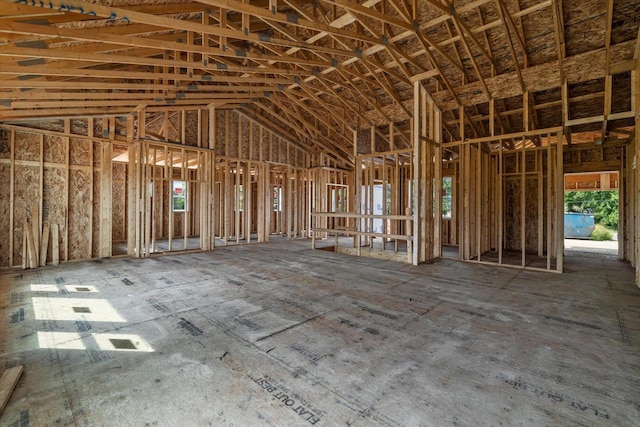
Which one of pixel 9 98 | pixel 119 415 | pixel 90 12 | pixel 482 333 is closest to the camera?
pixel 119 415

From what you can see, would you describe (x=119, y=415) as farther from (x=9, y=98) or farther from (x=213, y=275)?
(x=9, y=98)

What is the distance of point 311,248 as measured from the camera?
30.8ft

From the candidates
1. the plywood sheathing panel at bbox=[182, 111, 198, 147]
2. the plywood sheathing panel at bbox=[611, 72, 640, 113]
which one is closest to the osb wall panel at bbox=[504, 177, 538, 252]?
the plywood sheathing panel at bbox=[611, 72, 640, 113]

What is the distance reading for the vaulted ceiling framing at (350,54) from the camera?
4.48 m

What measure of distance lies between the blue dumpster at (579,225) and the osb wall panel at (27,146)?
21.4 m

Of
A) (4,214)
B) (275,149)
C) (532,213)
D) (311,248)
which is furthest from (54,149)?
(532,213)

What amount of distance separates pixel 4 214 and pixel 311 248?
7.29m

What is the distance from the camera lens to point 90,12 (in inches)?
144

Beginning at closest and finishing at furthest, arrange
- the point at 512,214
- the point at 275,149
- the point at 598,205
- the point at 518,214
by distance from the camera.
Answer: the point at 518,214 → the point at 512,214 → the point at 275,149 → the point at 598,205

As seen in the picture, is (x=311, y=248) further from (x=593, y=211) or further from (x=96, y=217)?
(x=593, y=211)

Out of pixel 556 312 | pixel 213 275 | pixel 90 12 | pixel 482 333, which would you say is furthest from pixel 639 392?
pixel 90 12

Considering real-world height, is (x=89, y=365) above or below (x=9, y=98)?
below

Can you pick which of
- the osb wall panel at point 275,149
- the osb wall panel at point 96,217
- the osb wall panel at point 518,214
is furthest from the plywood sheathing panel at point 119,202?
the osb wall panel at point 518,214

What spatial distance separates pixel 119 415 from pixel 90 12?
454 cm
